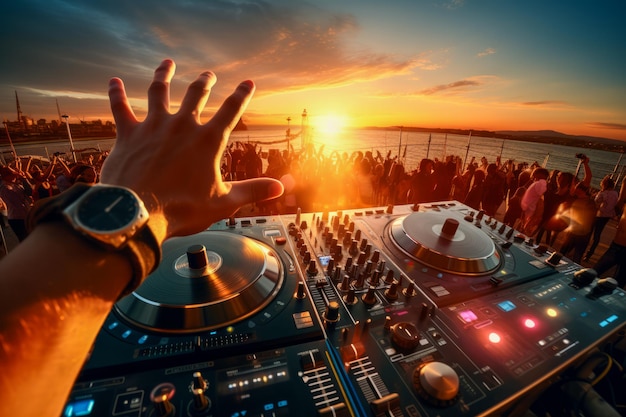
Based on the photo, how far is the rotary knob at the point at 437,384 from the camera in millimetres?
1178

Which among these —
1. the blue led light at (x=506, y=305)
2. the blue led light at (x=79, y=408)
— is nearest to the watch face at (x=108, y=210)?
the blue led light at (x=79, y=408)

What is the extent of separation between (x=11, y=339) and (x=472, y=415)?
180cm

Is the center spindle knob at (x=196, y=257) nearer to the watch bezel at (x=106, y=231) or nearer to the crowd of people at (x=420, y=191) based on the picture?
the watch bezel at (x=106, y=231)

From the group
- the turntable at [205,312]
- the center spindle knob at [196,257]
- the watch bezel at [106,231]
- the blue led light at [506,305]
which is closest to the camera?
the watch bezel at [106,231]

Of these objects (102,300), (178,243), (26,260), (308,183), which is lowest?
(308,183)

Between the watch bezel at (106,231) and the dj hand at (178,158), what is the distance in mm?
82

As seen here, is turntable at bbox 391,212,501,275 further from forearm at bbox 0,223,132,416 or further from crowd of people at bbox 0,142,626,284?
crowd of people at bbox 0,142,626,284

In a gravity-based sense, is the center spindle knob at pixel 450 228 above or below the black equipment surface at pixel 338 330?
above

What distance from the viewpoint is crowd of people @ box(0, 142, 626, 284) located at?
5.17 m

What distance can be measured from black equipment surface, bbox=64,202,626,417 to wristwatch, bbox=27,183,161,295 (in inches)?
25.1

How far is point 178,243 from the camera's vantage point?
1.94m

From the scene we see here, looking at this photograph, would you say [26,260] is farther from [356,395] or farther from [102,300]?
[356,395]

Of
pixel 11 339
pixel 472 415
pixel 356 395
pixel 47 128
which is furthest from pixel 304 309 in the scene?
pixel 47 128

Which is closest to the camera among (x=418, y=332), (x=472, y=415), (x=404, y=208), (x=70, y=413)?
(x=70, y=413)
